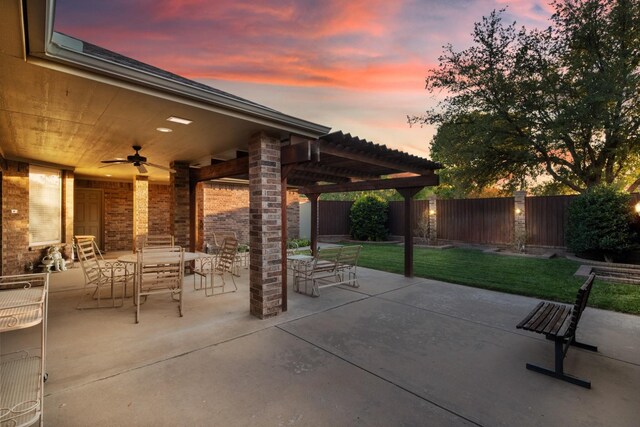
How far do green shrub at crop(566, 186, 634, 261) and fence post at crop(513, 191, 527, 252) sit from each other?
6.91 ft

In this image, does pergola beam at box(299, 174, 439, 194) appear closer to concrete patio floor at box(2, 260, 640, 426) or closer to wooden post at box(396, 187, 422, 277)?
wooden post at box(396, 187, 422, 277)

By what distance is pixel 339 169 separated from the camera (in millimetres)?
7832

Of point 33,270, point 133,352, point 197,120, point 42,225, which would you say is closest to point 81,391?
point 133,352

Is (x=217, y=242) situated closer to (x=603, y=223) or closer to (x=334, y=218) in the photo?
(x=334, y=218)

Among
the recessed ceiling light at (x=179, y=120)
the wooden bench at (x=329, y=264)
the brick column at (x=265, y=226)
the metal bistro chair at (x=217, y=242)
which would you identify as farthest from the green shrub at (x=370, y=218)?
the recessed ceiling light at (x=179, y=120)

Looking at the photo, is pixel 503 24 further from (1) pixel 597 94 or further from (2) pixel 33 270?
(2) pixel 33 270

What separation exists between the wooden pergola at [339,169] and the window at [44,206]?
12.8 feet

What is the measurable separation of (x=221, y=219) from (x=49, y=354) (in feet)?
29.0

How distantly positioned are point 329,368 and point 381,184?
17.9ft

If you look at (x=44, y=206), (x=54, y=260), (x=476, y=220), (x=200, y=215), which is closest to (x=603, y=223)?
(x=476, y=220)

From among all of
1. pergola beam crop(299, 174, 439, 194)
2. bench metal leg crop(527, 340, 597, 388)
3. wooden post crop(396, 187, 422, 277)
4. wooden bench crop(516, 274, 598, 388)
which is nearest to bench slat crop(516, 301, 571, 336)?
wooden bench crop(516, 274, 598, 388)

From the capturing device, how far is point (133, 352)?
323 cm

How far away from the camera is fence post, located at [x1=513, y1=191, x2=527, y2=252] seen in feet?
37.2

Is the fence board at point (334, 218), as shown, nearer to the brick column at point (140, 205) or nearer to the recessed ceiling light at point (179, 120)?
the brick column at point (140, 205)
